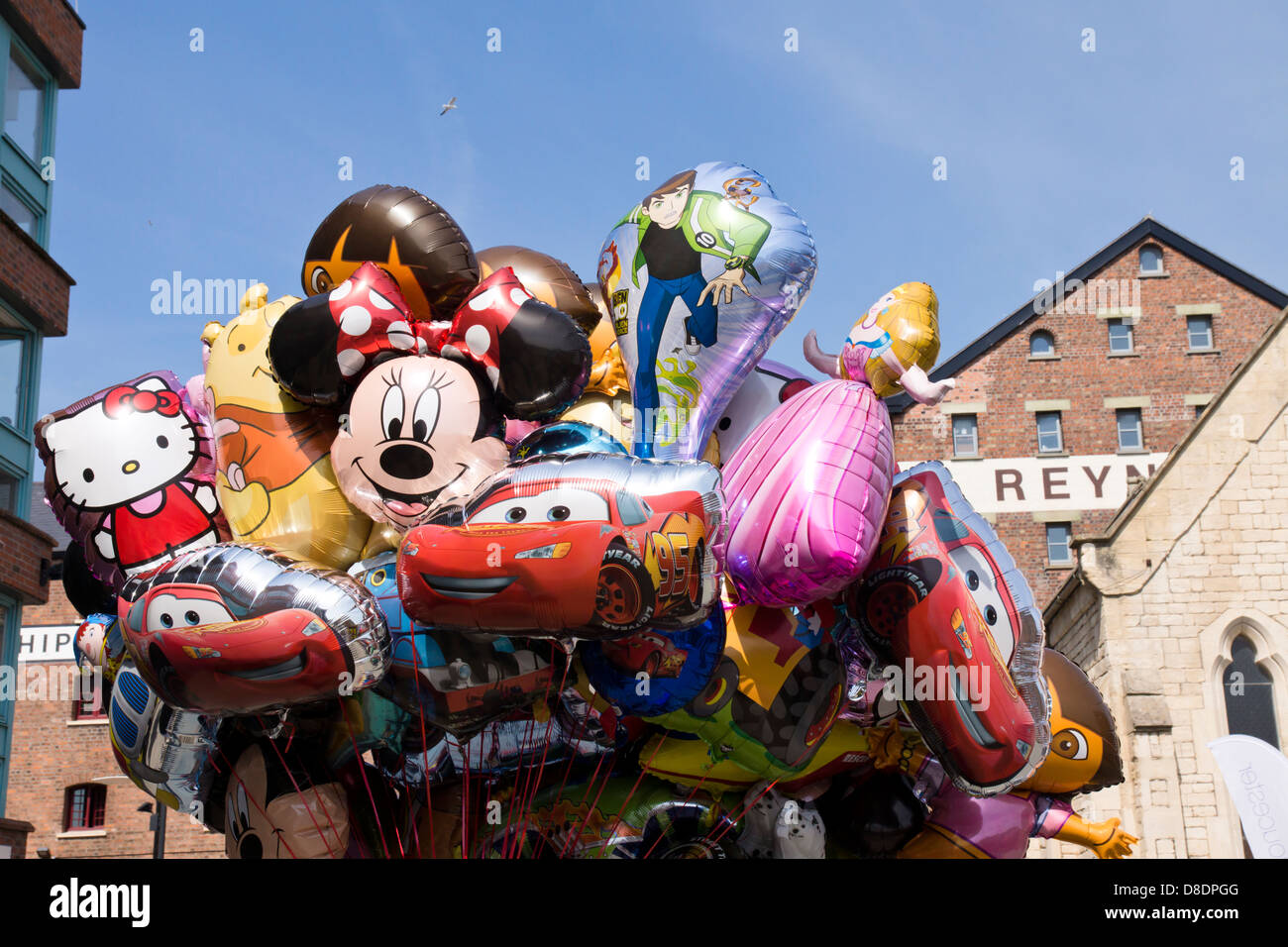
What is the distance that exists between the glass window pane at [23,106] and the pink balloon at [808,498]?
11390 millimetres

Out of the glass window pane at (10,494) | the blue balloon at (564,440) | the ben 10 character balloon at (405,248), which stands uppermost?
the ben 10 character balloon at (405,248)

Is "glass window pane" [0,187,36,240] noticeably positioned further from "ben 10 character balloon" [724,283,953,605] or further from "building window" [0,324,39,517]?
"ben 10 character balloon" [724,283,953,605]

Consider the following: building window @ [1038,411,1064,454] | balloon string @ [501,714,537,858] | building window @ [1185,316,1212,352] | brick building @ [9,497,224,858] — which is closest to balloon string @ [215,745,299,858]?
balloon string @ [501,714,537,858]

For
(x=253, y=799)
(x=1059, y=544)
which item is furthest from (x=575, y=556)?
(x=1059, y=544)

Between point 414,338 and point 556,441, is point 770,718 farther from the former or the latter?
point 414,338

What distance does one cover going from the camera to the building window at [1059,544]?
2205 cm

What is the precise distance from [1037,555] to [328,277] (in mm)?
17365

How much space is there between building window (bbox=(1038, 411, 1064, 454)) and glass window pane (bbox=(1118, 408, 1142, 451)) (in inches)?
38.5

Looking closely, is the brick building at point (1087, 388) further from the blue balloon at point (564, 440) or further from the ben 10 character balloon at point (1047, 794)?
the blue balloon at point (564, 440)

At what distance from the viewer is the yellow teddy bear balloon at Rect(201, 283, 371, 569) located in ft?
20.7

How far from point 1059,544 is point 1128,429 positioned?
239cm

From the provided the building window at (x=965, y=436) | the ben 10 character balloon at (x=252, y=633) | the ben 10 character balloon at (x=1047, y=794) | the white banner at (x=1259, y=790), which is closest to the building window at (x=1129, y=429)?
the building window at (x=965, y=436)
